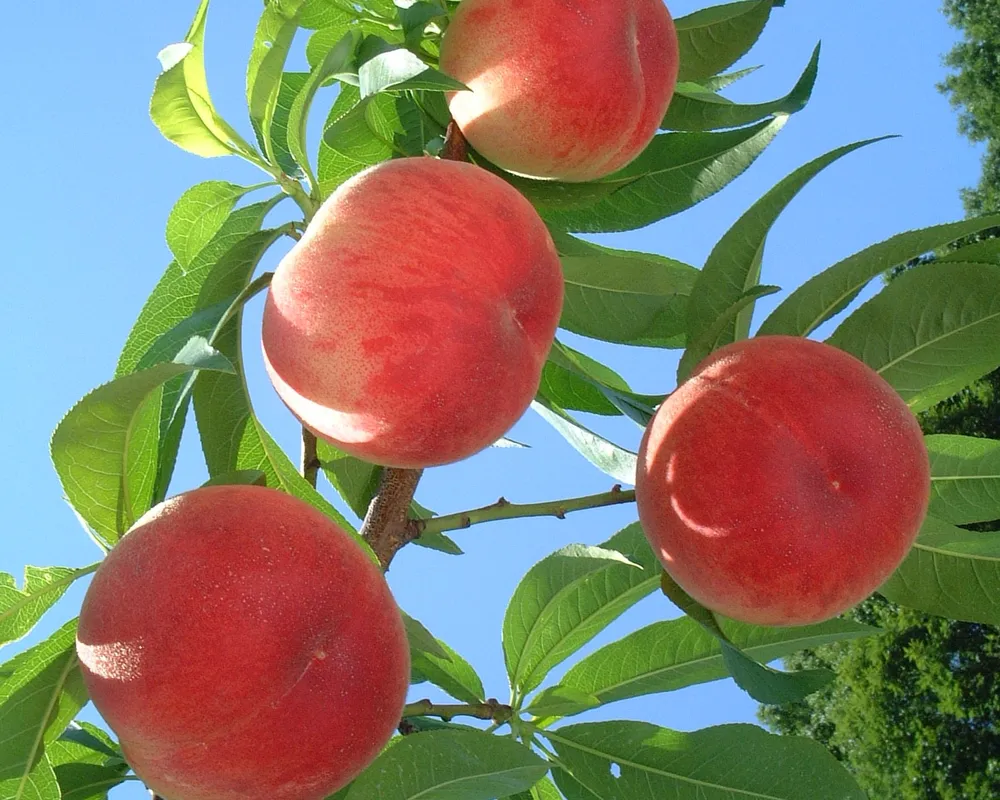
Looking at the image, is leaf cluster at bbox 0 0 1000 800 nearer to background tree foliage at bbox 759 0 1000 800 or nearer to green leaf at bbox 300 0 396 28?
green leaf at bbox 300 0 396 28

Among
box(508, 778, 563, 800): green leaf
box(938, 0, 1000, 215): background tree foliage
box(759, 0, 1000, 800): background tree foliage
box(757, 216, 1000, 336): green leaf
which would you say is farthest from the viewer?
box(938, 0, 1000, 215): background tree foliage

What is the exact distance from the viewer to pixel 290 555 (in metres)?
0.85

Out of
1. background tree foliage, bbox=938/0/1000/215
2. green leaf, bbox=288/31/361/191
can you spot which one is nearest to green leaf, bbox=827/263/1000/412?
green leaf, bbox=288/31/361/191

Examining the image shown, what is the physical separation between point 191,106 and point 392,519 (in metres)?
0.49

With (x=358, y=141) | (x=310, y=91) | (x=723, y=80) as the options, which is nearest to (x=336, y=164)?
(x=358, y=141)

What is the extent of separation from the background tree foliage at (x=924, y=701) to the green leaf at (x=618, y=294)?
7908 millimetres

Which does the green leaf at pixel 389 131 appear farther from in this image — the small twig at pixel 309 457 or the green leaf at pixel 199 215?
the small twig at pixel 309 457

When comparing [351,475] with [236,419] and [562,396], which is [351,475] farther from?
[562,396]

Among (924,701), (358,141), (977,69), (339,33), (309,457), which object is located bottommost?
(924,701)

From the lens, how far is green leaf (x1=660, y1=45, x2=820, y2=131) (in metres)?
1.17

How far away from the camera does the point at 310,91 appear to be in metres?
1.08

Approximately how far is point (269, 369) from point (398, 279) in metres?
0.17

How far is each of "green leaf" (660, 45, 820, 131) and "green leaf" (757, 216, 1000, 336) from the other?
20cm

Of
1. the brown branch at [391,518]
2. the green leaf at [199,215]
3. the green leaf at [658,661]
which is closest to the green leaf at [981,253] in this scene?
the green leaf at [658,661]
